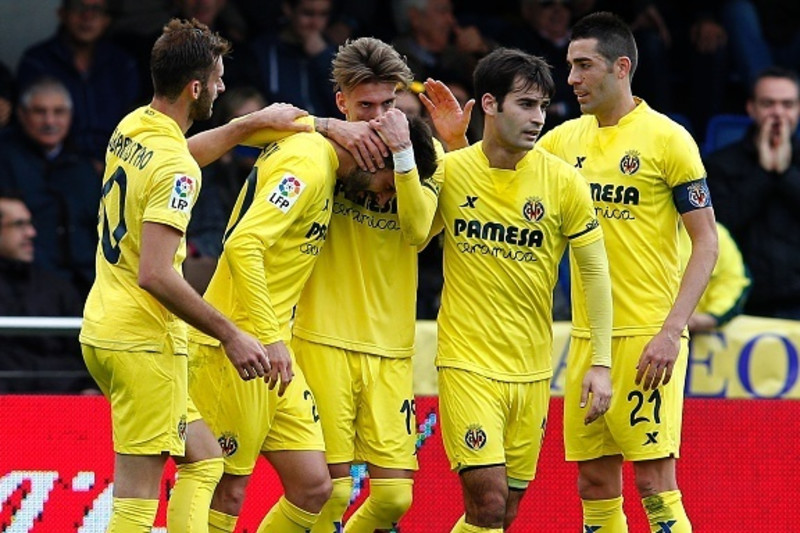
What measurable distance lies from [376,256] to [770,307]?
15.6ft

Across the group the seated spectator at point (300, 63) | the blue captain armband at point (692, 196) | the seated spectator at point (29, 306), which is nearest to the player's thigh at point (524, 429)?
the blue captain armband at point (692, 196)

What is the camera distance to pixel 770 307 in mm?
11547

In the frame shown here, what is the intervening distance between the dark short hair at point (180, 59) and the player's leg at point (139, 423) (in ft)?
3.49

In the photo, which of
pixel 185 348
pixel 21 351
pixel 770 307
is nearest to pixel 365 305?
pixel 185 348

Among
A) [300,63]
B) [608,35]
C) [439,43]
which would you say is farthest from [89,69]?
[608,35]

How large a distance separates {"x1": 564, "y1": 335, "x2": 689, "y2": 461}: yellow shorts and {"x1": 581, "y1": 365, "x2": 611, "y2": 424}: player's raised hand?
9.2 inches

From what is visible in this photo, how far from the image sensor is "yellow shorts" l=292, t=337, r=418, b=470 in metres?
7.50

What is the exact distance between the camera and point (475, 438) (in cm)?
744

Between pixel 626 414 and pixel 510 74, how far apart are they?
1581 millimetres

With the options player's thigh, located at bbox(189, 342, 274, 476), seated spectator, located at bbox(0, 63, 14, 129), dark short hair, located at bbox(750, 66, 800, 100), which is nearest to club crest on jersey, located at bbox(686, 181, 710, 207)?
player's thigh, located at bbox(189, 342, 274, 476)

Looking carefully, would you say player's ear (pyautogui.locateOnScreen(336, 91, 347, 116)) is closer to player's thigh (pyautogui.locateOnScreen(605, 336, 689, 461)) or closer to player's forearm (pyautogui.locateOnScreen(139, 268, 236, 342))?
player's forearm (pyautogui.locateOnScreen(139, 268, 236, 342))

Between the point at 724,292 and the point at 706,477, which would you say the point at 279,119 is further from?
the point at 724,292

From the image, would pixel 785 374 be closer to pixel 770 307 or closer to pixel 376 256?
pixel 770 307

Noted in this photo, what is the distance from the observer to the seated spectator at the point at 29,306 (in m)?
10.5
